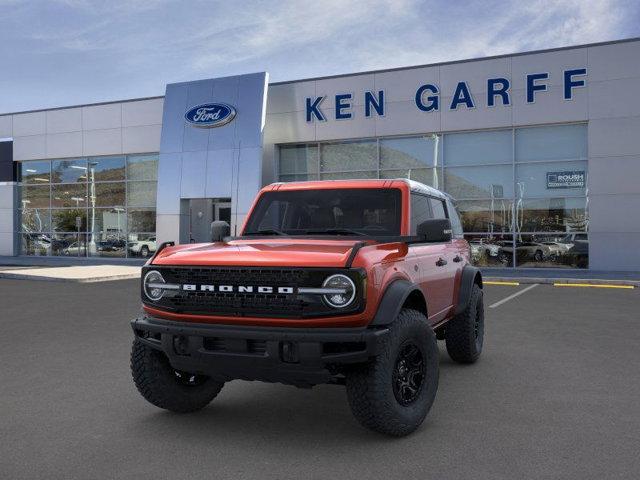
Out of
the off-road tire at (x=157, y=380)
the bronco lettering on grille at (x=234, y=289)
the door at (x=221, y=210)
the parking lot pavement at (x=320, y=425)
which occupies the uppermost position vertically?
the door at (x=221, y=210)

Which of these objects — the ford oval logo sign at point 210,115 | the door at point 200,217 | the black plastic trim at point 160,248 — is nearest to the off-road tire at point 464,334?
the black plastic trim at point 160,248

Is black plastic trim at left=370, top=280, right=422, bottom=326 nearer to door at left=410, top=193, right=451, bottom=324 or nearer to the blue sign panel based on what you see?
door at left=410, top=193, right=451, bottom=324

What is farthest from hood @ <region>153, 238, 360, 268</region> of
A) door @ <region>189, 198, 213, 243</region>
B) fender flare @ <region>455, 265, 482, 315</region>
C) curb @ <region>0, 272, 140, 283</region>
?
door @ <region>189, 198, 213, 243</region>

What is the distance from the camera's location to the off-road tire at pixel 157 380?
14.9 feet

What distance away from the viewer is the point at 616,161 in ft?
63.0

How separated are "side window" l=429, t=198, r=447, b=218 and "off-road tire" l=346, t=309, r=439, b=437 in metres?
1.90

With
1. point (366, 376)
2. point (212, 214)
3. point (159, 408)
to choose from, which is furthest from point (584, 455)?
point (212, 214)

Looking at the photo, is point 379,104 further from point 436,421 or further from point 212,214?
point 436,421

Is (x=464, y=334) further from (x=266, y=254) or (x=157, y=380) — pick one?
(x=157, y=380)

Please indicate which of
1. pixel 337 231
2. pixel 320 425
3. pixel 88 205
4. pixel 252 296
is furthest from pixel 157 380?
pixel 88 205

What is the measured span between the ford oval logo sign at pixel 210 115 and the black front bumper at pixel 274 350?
20.1 metres

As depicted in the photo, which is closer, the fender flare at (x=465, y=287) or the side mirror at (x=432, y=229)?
the side mirror at (x=432, y=229)

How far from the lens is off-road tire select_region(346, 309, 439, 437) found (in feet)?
12.9

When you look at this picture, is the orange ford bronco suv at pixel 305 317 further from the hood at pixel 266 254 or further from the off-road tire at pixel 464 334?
the off-road tire at pixel 464 334
